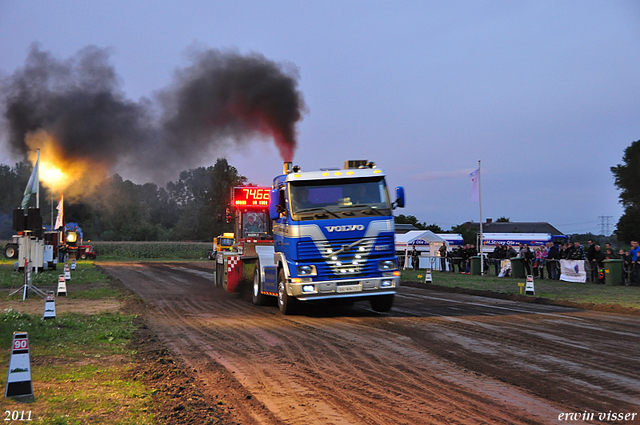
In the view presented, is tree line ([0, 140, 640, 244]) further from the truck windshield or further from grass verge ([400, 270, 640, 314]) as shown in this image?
the truck windshield

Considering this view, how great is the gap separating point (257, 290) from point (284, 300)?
2619 mm

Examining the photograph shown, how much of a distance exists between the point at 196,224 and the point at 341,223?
90.8 m

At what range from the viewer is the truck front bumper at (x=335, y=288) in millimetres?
12531

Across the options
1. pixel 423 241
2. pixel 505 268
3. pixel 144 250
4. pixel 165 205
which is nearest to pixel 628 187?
pixel 423 241

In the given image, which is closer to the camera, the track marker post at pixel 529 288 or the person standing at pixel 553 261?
the track marker post at pixel 529 288

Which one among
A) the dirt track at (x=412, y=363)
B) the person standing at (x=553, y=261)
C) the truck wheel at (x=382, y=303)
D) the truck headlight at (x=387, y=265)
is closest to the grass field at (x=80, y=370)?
the dirt track at (x=412, y=363)

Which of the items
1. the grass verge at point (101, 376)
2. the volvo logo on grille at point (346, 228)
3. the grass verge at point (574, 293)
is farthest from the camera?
the grass verge at point (574, 293)

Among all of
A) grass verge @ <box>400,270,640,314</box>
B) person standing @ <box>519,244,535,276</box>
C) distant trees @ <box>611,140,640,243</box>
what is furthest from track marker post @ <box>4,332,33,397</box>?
distant trees @ <box>611,140,640,243</box>

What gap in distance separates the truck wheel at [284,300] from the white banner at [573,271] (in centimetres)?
1619

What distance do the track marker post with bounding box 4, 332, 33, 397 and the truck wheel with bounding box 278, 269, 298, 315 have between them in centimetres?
754

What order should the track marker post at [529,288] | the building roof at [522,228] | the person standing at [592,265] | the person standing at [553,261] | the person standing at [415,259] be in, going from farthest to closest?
the building roof at [522,228] < the person standing at [415,259] < the person standing at [553,261] < the person standing at [592,265] < the track marker post at [529,288]

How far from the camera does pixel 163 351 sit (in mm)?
9055

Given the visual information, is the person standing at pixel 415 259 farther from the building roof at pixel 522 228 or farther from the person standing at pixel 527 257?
the building roof at pixel 522 228

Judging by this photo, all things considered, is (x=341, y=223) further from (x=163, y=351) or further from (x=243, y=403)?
(x=243, y=403)
